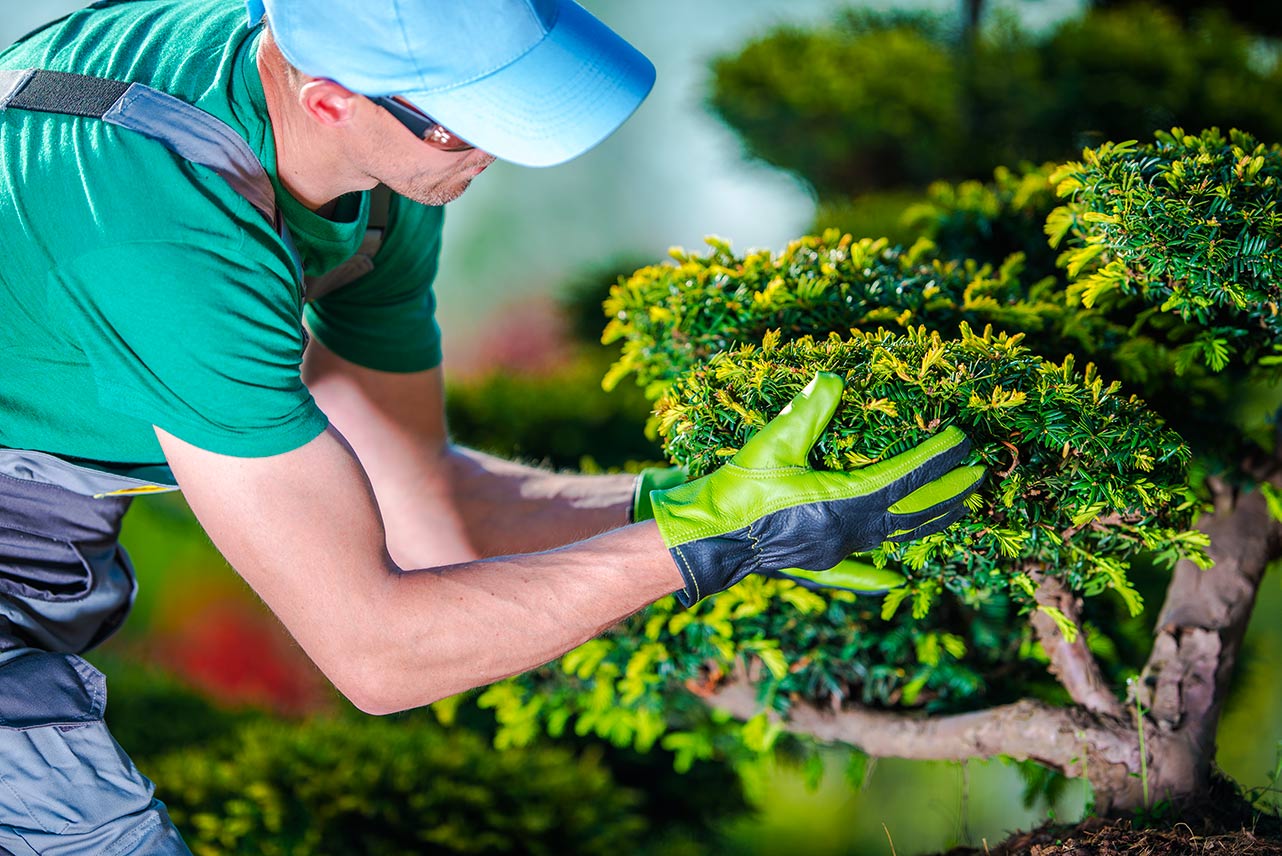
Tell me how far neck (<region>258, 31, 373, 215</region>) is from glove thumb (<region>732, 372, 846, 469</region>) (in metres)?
0.56

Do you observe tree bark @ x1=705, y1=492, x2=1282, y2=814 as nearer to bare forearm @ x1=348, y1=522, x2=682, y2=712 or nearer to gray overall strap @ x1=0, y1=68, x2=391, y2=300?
bare forearm @ x1=348, y1=522, x2=682, y2=712

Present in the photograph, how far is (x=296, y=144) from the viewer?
1273 millimetres

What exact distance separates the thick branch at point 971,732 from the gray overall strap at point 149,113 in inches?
38.6

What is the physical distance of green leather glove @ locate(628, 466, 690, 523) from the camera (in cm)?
148

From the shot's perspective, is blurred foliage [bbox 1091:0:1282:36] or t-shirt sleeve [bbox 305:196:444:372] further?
blurred foliage [bbox 1091:0:1282:36]

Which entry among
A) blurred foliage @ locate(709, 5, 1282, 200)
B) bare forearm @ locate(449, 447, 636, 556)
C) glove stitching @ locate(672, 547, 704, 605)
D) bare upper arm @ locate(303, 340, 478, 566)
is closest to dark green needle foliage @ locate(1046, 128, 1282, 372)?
glove stitching @ locate(672, 547, 704, 605)

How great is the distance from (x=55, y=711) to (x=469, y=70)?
0.81 metres

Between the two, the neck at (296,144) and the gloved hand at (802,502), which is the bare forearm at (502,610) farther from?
the neck at (296,144)

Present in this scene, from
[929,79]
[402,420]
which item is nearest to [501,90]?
[402,420]

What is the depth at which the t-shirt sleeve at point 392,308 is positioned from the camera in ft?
5.25

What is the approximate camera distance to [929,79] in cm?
313

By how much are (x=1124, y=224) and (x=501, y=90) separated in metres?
0.70

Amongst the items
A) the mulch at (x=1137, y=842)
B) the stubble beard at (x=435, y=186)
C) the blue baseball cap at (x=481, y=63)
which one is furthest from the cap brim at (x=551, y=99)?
the mulch at (x=1137, y=842)

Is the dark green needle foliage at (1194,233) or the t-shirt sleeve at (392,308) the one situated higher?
the dark green needle foliage at (1194,233)
